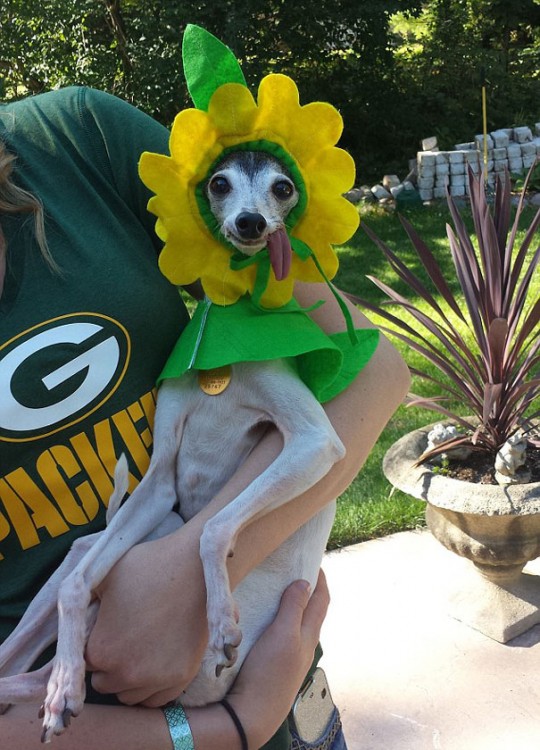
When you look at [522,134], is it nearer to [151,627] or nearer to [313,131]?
[313,131]

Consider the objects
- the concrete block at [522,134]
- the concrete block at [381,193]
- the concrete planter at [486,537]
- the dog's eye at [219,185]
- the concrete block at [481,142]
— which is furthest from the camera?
the concrete block at [522,134]

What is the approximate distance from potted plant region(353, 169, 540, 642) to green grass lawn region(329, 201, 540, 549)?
0.50m

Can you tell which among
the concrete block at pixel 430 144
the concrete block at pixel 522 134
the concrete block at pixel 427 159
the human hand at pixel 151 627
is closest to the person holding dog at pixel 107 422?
the human hand at pixel 151 627

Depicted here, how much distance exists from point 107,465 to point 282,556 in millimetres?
350

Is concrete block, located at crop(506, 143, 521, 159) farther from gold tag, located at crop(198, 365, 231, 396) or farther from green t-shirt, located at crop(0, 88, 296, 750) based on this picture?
gold tag, located at crop(198, 365, 231, 396)

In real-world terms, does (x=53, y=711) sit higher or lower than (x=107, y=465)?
lower

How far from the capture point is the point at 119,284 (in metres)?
1.42

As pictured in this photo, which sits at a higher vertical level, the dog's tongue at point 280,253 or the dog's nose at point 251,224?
the dog's nose at point 251,224

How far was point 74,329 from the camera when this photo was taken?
137 centimetres

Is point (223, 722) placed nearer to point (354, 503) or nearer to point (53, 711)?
point (53, 711)

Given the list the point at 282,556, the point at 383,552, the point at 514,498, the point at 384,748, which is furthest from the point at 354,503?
the point at 282,556

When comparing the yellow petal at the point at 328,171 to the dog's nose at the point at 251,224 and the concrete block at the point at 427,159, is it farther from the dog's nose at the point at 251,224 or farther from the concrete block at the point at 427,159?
the concrete block at the point at 427,159

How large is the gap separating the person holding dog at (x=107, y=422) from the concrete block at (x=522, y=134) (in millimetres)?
8267

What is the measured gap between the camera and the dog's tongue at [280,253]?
135 cm
